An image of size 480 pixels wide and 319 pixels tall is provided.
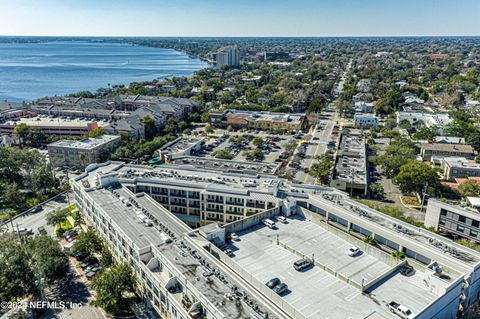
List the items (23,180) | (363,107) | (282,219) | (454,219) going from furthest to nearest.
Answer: (363,107), (23,180), (454,219), (282,219)

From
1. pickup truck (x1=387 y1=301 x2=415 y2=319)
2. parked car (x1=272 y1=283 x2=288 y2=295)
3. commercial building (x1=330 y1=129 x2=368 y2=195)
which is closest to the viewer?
pickup truck (x1=387 y1=301 x2=415 y2=319)

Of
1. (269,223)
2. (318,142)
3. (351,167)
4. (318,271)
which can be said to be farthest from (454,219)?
(318,142)

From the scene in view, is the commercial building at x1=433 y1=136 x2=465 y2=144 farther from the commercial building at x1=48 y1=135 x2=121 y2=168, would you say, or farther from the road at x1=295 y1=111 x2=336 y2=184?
the commercial building at x1=48 y1=135 x2=121 y2=168

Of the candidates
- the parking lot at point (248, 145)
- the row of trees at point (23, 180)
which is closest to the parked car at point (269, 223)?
the row of trees at point (23, 180)

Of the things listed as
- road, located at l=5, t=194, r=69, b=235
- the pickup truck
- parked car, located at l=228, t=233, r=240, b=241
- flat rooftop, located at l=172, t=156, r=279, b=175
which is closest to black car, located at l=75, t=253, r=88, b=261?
road, located at l=5, t=194, r=69, b=235

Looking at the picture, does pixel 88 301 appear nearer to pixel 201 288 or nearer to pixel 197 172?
pixel 201 288

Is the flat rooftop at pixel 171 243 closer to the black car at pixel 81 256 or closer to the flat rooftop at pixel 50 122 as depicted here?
the black car at pixel 81 256

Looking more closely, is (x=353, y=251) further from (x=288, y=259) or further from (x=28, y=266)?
(x=28, y=266)
